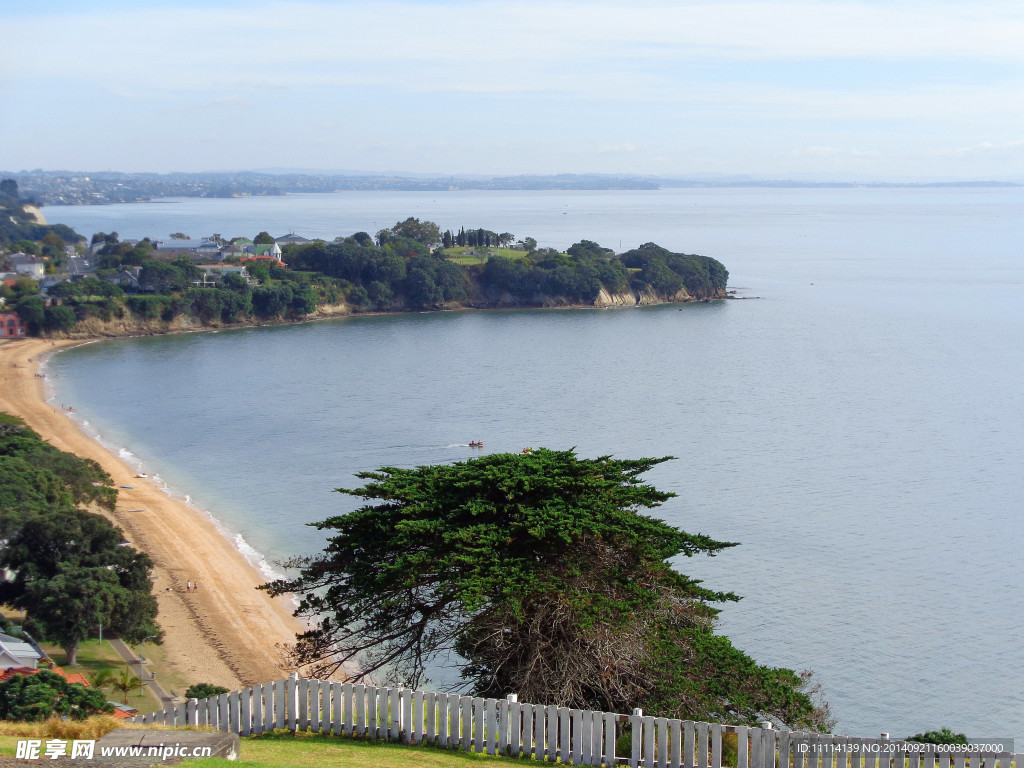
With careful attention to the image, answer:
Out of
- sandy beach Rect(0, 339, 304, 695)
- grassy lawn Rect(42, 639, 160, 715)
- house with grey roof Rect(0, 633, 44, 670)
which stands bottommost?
sandy beach Rect(0, 339, 304, 695)

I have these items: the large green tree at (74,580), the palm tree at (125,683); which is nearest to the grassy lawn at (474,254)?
the large green tree at (74,580)

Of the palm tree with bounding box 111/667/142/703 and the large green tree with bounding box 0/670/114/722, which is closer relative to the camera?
the large green tree with bounding box 0/670/114/722

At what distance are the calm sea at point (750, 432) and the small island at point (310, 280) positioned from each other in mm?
3649

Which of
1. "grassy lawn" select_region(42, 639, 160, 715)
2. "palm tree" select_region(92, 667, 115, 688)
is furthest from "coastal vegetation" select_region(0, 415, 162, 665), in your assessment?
"palm tree" select_region(92, 667, 115, 688)

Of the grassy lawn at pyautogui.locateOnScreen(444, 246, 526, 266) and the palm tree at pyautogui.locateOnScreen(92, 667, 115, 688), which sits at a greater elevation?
the grassy lawn at pyautogui.locateOnScreen(444, 246, 526, 266)

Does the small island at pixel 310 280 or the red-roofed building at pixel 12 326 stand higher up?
the small island at pixel 310 280

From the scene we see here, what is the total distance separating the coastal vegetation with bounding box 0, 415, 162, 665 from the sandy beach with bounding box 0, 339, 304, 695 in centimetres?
120

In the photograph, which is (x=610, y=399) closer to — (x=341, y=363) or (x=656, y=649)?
(x=341, y=363)

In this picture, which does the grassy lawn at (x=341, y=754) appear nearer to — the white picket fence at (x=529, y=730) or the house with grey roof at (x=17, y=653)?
the white picket fence at (x=529, y=730)

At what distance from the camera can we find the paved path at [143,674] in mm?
20703

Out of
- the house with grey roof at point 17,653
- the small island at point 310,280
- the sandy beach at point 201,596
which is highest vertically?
the small island at point 310,280

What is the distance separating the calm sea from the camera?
79.7ft

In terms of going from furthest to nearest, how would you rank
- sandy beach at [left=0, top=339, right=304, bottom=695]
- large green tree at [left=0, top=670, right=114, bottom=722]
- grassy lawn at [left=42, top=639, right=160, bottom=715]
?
sandy beach at [left=0, top=339, right=304, bottom=695] < grassy lawn at [left=42, top=639, right=160, bottom=715] < large green tree at [left=0, top=670, right=114, bottom=722]

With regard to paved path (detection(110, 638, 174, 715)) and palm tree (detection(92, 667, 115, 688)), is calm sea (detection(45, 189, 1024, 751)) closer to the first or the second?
paved path (detection(110, 638, 174, 715))
